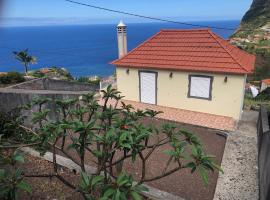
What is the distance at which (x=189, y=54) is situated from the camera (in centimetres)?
1333

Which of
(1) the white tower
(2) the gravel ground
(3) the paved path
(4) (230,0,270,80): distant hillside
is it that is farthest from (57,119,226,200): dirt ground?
(4) (230,0,270,80): distant hillside

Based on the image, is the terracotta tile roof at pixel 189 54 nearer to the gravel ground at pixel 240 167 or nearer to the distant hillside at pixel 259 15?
the gravel ground at pixel 240 167

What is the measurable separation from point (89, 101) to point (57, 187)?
222cm

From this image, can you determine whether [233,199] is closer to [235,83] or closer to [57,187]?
[57,187]

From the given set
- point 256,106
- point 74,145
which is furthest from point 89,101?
point 256,106

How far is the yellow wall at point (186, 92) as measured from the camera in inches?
472

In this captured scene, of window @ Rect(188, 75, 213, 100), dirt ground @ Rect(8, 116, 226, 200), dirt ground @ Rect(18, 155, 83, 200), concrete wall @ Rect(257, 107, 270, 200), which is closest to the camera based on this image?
dirt ground @ Rect(18, 155, 83, 200)

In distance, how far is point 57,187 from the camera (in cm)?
574

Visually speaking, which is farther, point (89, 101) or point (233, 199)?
point (233, 199)

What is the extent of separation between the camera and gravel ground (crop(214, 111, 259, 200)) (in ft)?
22.1

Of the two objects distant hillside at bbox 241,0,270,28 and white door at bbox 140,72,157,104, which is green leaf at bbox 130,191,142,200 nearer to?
white door at bbox 140,72,157,104

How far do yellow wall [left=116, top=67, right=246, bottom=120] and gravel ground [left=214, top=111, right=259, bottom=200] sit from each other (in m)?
1.27

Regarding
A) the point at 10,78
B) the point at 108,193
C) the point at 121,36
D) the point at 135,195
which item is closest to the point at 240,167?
the point at 135,195

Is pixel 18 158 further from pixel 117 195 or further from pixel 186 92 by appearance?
pixel 186 92
